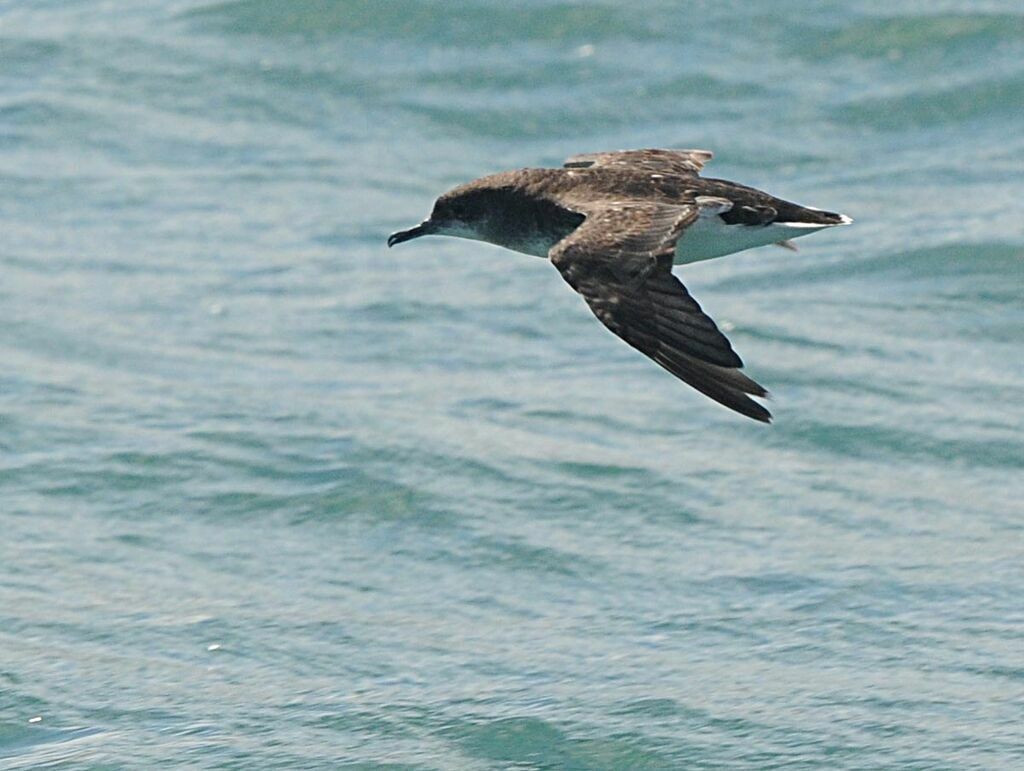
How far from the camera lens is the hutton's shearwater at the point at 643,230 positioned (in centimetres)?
707

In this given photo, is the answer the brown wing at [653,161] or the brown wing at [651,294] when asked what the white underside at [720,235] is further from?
the brown wing at [653,161]

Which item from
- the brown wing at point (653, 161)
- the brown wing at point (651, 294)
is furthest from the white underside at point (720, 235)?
the brown wing at point (653, 161)

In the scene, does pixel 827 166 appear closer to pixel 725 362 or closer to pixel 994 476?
pixel 994 476

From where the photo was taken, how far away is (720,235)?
8.25 m

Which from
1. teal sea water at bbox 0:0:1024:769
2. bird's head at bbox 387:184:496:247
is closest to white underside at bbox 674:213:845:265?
bird's head at bbox 387:184:496:247

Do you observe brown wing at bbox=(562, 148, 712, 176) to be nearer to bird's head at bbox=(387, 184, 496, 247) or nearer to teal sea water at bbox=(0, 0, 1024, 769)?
bird's head at bbox=(387, 184, 496, 247)

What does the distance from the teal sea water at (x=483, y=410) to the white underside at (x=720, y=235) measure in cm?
199

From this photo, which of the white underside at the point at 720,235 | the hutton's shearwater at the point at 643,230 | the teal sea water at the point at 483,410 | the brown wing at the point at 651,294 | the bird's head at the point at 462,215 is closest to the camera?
the brown wing at the point at 651,294

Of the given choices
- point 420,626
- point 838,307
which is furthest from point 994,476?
point 420,626

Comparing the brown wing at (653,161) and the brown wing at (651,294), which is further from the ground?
the brown wing at (653,161)

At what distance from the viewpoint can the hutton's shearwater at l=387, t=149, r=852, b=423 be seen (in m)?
7.07

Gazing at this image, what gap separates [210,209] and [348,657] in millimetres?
6704

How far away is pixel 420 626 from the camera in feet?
32.2

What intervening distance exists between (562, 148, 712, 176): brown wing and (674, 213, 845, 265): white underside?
69 cm
